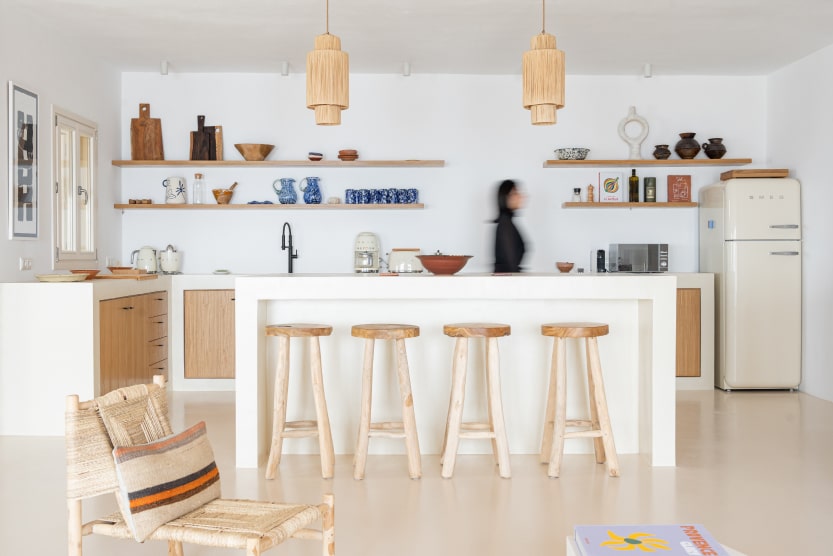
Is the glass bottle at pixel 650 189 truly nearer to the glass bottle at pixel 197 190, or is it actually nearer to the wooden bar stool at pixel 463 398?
the wooden bar stool at pixel 463 398

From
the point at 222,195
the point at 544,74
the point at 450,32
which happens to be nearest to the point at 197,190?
the point at 222,195

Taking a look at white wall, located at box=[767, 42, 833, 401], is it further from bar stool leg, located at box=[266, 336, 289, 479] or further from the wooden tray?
the wooden tray

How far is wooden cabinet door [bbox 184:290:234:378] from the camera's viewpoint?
646 centimetres

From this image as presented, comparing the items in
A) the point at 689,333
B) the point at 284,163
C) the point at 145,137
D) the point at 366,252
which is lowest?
the point at 689,333

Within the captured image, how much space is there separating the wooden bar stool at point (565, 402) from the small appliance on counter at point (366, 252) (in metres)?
2.69

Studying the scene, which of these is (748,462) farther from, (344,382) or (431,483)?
(344,382)

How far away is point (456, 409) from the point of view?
3.77 metres

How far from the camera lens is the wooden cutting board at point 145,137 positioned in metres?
6.77

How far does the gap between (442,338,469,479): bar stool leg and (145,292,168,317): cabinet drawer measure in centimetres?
301

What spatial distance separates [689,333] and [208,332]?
12.6 ft

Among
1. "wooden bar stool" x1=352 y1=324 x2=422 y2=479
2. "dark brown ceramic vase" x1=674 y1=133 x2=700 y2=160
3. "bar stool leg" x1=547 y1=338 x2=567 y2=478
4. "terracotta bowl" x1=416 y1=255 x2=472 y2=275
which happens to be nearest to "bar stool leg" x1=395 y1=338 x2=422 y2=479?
"wooden bar stool" x1=352 y1=324 x2=422 y2=479

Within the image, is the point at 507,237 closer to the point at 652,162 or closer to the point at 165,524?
the point at 652,162

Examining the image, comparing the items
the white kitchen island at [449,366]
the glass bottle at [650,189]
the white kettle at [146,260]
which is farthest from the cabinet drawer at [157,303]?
the glass bottle at [650,189]

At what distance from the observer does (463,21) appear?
5359 millimetres
